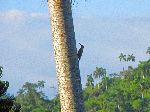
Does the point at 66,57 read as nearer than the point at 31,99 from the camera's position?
Yes

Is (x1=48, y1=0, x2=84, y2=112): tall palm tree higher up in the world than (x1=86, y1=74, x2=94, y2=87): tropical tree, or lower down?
lower down

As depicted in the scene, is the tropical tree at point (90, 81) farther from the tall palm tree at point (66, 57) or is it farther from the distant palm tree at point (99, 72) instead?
the tall palm tree at point (66, 57)

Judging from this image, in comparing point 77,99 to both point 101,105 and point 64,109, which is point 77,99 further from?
point 101,105

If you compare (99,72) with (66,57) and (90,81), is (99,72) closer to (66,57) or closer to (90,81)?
(90,81)

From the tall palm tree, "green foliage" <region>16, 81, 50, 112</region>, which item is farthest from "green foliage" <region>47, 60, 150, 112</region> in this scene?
the tall palm tree

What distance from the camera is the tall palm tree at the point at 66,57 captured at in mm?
6938

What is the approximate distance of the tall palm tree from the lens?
694cm

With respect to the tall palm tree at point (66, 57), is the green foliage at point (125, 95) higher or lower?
higher

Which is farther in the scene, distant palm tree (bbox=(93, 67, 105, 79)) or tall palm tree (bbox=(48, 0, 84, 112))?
distant palm tree (bbox=(93, 67, 105, 79))

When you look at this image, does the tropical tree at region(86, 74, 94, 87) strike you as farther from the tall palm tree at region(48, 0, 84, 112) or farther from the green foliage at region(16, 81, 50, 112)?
the tall palm tree at region(48, 0, 84, 112)

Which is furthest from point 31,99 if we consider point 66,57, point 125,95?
point 66,57

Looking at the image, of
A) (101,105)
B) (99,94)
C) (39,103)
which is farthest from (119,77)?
(39,103)

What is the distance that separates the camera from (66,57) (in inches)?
275

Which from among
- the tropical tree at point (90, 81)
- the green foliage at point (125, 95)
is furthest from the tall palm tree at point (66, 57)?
the tropical tree at point (90, 81)
